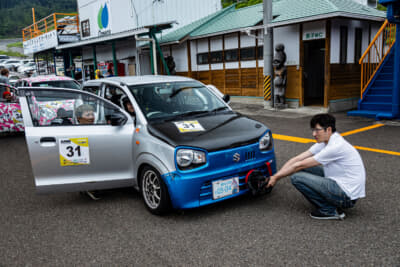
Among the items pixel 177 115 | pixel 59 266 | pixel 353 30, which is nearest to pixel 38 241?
pixel 59 266

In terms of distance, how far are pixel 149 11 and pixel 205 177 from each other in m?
20.8

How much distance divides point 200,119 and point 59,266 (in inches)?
95.0

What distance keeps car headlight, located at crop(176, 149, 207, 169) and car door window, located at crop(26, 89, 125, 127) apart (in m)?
1.28

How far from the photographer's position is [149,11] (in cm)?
2248

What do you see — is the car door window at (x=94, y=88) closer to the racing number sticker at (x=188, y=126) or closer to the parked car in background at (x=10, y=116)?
the racing number sticker at (x=188, y=126)

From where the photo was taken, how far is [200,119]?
15.0 ft

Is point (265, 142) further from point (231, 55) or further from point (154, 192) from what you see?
point (231, 55)

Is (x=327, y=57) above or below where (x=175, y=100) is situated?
above

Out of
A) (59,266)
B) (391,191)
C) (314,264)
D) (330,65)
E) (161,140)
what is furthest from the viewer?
(330,65)

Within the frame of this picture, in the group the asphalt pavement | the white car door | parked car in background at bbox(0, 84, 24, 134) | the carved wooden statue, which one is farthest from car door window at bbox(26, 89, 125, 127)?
the carved wooden statue

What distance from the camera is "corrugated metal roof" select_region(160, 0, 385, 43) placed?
11.7 meters

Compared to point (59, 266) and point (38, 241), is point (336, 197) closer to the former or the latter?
point (59, 266)

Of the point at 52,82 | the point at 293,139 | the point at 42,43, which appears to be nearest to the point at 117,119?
the point at 293,139

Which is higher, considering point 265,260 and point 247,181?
point 247,181
